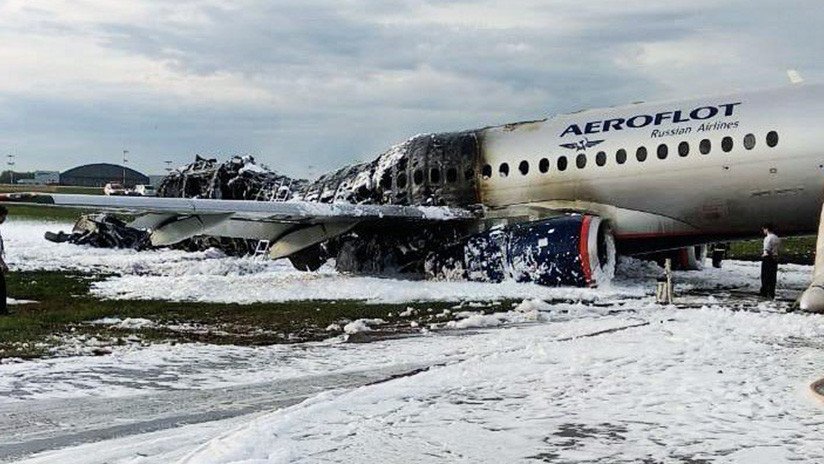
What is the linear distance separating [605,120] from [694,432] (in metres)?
12.7

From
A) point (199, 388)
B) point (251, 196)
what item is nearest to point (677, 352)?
point (199, 388)

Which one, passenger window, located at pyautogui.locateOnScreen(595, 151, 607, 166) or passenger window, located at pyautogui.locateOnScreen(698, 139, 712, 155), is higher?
passenger window, located at pyautogui.locateOnScreen(698, 139, 712, 155)

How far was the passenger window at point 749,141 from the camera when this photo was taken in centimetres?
1608

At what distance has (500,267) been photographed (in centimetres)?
1731

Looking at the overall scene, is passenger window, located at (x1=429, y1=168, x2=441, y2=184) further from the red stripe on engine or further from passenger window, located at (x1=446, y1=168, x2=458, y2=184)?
the red stripe on engine

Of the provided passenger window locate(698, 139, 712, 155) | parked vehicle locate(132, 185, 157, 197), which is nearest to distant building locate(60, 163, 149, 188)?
parked vehicle locate(132, 185, 157, 197)

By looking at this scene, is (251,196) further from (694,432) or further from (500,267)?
(694,432)

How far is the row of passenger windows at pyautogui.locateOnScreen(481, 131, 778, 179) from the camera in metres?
16.1

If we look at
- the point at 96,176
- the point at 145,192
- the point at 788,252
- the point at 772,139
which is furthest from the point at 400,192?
the point at 96,176

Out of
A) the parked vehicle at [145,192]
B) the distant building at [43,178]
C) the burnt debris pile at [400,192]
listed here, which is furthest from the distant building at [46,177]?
the burnt debris pile at [400,192]

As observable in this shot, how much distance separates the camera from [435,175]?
20.0 m

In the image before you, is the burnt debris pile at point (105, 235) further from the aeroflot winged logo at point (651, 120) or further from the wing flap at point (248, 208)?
the aeroflot winged logo at point (651, 120)

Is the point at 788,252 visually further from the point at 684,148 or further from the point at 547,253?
the point at 547,253

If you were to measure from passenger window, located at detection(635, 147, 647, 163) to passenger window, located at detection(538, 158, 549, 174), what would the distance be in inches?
75.3
